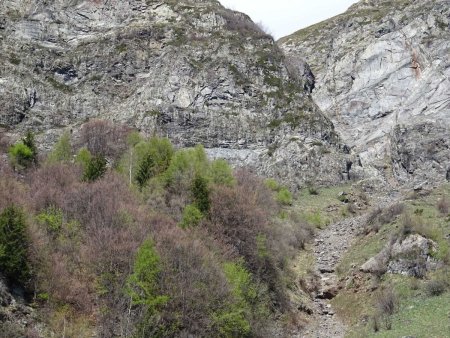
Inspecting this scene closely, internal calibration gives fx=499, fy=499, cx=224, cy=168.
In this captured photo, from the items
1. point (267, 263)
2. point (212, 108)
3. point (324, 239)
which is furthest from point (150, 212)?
point (212, 108)

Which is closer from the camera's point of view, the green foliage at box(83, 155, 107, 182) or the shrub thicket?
the shrub thicket

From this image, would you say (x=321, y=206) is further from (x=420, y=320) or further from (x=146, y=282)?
(x=146, y=282)

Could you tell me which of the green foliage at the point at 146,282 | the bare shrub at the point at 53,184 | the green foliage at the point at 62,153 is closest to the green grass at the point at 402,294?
the green foliage at the point at 146,282

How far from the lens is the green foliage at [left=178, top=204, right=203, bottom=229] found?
29.7m

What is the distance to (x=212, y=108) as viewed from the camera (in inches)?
3083

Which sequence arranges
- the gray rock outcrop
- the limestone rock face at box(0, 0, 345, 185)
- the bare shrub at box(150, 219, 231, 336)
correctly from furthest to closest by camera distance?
the limestone rock face at box(0, 0, 345, 185)
the gray rock outcrop
the bare shrub at box(150, 219, 231, 336)

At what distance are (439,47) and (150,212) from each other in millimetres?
69049

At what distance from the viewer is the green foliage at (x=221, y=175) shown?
37469 millimetres

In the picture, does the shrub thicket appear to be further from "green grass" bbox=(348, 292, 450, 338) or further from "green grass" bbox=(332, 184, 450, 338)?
"green grass" bbox=(348, 292, 450, 338)

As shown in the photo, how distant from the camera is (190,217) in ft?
97.9

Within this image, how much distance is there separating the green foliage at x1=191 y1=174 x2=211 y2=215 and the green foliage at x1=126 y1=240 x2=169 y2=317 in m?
9.56

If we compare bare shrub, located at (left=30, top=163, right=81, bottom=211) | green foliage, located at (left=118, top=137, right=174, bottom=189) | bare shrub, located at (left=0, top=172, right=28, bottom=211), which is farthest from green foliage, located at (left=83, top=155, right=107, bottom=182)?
bare shrub, located at (left=0, top=172, right=28, bottom=211)

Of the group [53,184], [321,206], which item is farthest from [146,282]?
[321,206]

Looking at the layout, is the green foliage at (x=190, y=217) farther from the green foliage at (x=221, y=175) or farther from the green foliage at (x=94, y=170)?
the green foliage at (x=94, y=170)
